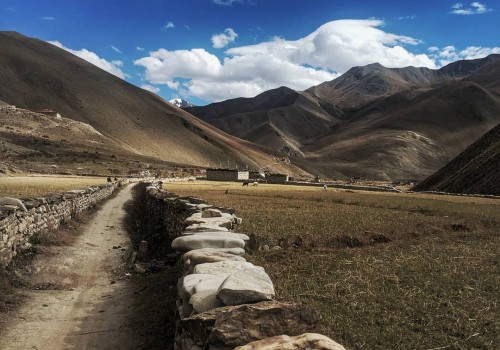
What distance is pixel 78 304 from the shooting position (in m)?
10.4

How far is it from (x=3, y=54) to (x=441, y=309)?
7010 inches

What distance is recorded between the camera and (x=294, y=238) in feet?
43.2

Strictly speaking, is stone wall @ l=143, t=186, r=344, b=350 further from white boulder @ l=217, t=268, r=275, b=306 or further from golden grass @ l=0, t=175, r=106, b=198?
golden grass @ l=0, t=175, r=106, b=198

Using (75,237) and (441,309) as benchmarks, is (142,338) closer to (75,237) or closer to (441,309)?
(441,309)

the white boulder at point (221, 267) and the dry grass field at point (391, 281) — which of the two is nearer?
the dry grass field at point (391, 281)

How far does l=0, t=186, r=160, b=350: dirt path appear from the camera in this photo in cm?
825

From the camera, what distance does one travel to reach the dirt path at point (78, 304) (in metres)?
8.25

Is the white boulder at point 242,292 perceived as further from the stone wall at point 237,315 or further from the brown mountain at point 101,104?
the brown mountain at point 101,104

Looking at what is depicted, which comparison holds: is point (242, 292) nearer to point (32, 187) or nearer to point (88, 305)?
point (88, 305)

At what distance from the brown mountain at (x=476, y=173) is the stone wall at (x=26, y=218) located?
165 ft

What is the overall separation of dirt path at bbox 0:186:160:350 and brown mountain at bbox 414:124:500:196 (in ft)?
169

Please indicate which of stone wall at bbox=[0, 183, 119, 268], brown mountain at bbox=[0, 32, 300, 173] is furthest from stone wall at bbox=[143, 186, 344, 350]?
brown mountain at bbox=[0, 32, 300, 173]

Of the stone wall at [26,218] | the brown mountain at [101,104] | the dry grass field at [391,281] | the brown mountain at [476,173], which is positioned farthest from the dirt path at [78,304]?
the brown mountain at [101,104]

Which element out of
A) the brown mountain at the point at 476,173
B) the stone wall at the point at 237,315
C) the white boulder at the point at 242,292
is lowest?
the stone wall at the point at 237,315
